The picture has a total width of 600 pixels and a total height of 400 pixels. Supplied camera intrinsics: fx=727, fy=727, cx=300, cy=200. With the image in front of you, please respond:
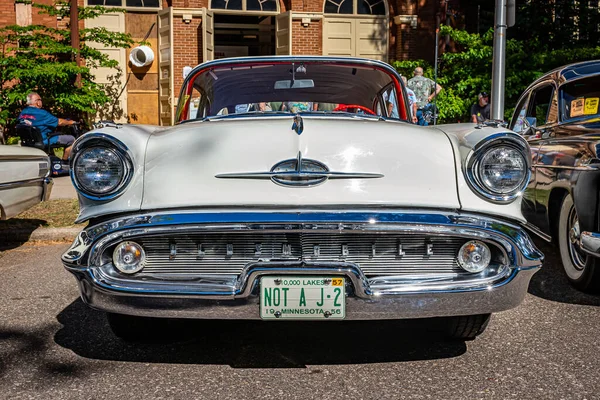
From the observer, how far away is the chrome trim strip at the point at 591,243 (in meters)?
4.01

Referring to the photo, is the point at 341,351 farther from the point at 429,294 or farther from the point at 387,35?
the point at 387,35

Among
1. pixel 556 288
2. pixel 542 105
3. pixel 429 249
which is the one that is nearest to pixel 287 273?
pixel 429 249

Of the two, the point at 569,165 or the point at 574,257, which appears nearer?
the point at 569,165

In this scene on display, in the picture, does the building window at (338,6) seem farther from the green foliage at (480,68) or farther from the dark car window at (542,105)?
the dark car window at (542,105)

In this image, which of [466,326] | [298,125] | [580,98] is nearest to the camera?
[298,125]

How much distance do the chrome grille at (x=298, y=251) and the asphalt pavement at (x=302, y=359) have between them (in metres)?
0.46

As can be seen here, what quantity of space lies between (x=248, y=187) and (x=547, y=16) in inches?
615

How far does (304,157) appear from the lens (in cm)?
310

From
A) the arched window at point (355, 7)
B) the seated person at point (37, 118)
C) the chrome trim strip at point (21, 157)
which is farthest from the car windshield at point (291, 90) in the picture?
the arched window at point (355, 7)

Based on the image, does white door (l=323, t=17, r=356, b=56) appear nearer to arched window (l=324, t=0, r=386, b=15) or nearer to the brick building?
the brick building

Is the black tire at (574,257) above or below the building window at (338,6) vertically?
below

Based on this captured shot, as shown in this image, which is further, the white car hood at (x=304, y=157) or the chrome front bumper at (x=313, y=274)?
the white car hood at (x=304, y=157)

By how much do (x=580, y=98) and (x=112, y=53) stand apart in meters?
12.2

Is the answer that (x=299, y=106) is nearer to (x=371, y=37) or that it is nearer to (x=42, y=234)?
(x=42, y=234)
